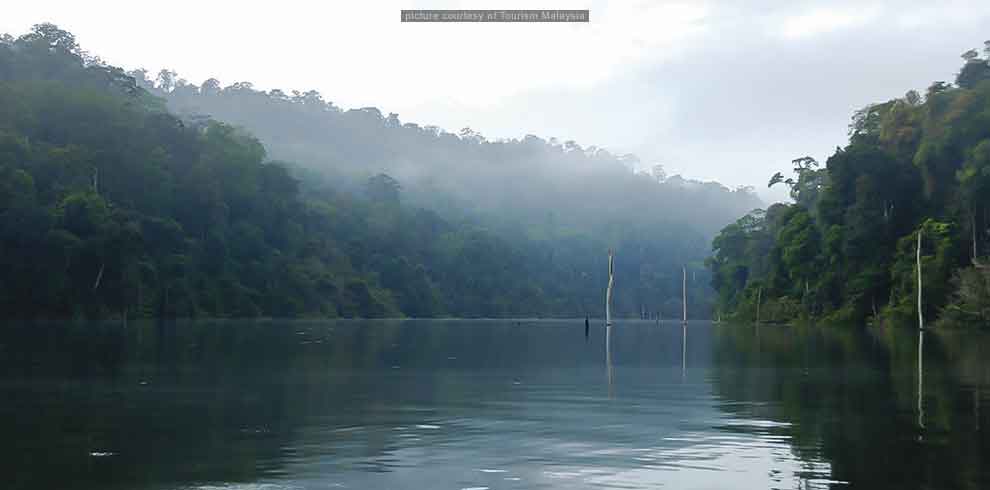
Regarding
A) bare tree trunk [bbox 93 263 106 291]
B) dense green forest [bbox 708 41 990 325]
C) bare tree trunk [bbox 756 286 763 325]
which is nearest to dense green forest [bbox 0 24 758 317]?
bare tree trunk [bbox 93 263 106 291]

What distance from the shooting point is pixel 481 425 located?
63.6 feet

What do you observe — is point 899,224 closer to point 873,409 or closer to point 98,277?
point 98,277

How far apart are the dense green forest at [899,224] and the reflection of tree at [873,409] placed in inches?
2023

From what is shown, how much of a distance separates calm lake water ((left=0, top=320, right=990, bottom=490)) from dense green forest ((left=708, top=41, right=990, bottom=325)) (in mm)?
62603

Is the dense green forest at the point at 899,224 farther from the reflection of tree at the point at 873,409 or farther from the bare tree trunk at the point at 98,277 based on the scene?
the bare tree trunk at the point at 98,277

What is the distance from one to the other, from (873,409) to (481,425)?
808cm

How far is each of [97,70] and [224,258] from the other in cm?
3747

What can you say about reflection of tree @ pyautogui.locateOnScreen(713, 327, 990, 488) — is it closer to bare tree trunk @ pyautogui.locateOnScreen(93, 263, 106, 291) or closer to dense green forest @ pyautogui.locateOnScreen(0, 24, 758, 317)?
dense green forest @ pyautogui.locateOnScreen(0, 24, 758, 317)

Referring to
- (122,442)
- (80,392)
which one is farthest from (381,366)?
(122,442)

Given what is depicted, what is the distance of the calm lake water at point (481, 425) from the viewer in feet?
45.4

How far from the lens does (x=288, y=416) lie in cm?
2041

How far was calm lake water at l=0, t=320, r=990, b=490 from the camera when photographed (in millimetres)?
13828

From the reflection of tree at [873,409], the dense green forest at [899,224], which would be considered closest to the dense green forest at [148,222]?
the dense green forest at [899,224]

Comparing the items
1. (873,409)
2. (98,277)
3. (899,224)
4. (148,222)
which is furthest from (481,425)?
(148,222)
